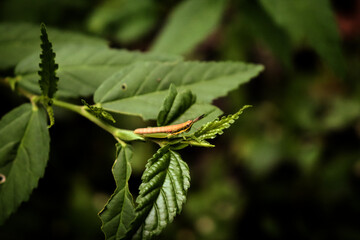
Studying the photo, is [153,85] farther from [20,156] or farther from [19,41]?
[19,41]

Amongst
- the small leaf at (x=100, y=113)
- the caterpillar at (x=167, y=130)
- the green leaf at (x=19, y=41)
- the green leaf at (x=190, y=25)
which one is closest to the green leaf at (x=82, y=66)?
the green leaf at (x=19, y=41)

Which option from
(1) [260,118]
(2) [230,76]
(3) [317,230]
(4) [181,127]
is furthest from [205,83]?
(1) [260,118]

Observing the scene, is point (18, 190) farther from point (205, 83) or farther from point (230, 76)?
point (230, 76)

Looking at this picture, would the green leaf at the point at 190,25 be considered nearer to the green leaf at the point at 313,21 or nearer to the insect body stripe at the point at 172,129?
the green leaf at the point at 313,21

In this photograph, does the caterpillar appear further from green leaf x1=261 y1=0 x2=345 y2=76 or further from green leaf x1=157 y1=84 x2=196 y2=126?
green leaf x1=261 y1=0 x2=345 y2=76

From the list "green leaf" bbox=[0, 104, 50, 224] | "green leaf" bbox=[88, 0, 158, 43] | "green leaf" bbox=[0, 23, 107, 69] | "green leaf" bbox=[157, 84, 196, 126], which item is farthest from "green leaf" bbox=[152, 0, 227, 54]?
"green leaf" bbox=[0, 104, 50, 224]

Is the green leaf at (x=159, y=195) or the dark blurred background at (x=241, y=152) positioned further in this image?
the dark blurred background at (x=241, y=152)
